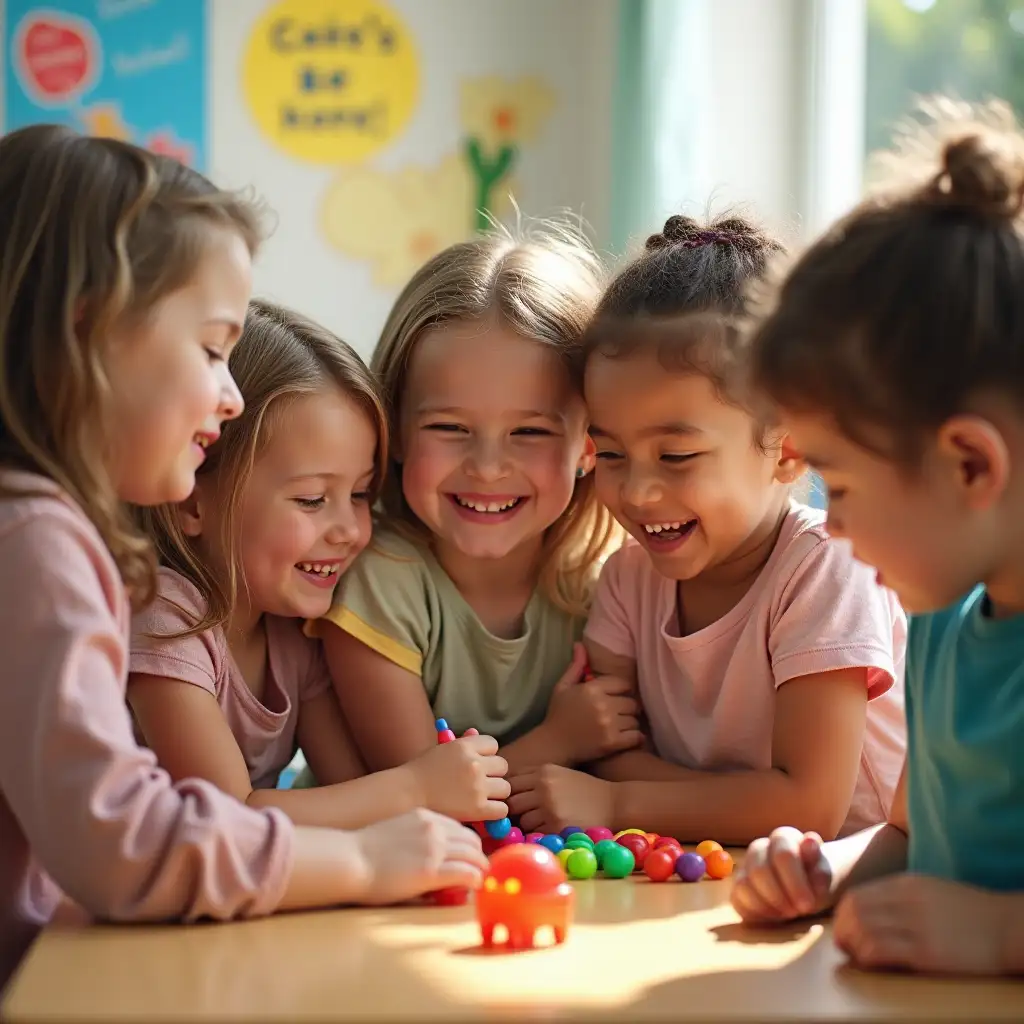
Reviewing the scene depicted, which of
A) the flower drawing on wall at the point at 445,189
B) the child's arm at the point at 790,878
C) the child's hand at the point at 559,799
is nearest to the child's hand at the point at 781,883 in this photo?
the child's arm at the point at 790,878

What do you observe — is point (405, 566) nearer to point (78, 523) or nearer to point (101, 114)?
point (78, 523)

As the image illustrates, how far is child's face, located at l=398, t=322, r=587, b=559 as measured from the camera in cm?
154

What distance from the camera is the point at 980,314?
35.8 inches

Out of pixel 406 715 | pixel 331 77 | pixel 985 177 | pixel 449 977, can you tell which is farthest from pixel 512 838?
pixel 331 77

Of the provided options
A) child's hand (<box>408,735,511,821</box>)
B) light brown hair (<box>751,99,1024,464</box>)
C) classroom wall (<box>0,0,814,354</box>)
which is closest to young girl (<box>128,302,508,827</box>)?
child's hand (<box>408,735,511,821</box>)

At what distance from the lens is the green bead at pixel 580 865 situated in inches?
48.4

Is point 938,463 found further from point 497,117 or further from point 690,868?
point 497,117

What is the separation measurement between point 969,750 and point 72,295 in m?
0.72

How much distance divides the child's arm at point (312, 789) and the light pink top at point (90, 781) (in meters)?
0.30

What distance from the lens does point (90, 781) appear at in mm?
959

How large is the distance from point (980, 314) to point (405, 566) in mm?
844

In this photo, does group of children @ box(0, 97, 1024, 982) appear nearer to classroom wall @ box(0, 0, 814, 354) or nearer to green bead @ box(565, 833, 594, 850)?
green bead @ box(565, 833, 594, 850)

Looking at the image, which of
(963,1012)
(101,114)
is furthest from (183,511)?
(101,114)

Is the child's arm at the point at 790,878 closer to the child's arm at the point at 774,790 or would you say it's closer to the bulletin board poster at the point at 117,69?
the child's arm at the point at 774,790
